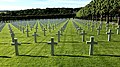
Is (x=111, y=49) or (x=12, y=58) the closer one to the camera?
(x=12, y=58)

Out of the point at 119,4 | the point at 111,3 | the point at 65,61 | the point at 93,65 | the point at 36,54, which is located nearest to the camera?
the point at 93,65

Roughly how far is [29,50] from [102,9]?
1211 inches

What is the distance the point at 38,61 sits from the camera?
9906 millimetres

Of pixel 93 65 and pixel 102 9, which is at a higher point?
pixel 102 9

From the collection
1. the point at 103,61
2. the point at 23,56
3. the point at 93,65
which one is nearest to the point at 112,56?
the point at 103,61

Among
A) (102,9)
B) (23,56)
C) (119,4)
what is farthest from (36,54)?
(102,9)

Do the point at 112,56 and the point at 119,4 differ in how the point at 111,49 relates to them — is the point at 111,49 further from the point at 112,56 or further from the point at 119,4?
the point at 119,4

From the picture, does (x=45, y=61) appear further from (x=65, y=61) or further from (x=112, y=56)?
(x=112, y=56)

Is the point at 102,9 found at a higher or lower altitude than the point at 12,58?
higher

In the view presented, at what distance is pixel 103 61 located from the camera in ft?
31.7

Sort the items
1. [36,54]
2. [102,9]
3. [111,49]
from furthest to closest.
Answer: [102,9], [111,49], [36,54]

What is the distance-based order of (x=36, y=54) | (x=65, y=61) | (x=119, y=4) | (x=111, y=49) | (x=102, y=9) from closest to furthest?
(x=65, y=61), (x=36, y=54), (x=111, y=49), (x=119, y=4), (x=102, y=9)

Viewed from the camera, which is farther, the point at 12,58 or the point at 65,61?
the point at 12,58

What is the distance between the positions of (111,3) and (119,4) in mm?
3906
